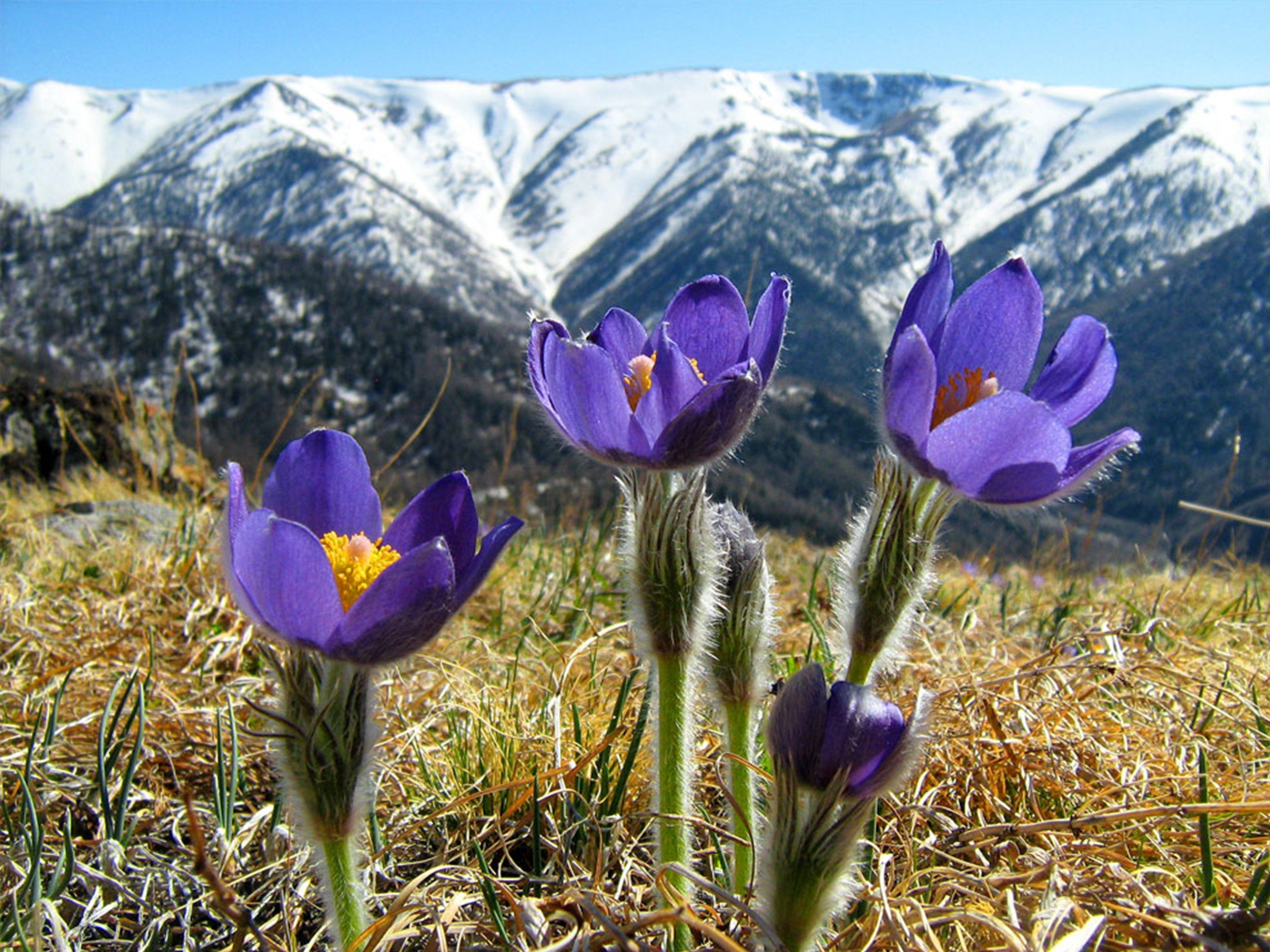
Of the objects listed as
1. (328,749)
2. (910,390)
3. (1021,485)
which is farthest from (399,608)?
(1021,485)

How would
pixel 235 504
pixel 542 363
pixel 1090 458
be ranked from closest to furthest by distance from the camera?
1. pixel 235 504
2. pixel 1090 458
3. pixel 542 363

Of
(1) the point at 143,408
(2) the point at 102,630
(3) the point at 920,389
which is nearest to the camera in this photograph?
(3) the point at 920,389

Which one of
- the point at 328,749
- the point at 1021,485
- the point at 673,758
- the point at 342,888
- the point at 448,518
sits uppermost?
the point at 1021,485

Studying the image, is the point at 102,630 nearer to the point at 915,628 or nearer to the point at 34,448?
the point at 915,628

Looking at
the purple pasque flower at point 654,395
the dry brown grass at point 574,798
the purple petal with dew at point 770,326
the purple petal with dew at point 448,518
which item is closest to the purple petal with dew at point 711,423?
the purple pasque flower at point 654,395

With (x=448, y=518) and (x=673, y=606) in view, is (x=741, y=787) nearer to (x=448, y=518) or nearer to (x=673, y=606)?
(x=673, y=606)

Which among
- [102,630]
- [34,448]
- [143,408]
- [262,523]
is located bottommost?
[34,448]

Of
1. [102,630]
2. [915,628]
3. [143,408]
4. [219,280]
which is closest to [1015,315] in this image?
[915,628]
